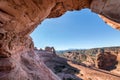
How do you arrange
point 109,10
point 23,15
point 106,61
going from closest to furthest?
point 109,10 < point 23,15 < point 106,61

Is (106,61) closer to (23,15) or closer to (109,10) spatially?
(109,10)

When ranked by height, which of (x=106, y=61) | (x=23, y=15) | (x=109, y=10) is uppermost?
(x=23, y=15)

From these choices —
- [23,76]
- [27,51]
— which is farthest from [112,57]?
[23,76]

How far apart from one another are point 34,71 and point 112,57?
3551 centimetres

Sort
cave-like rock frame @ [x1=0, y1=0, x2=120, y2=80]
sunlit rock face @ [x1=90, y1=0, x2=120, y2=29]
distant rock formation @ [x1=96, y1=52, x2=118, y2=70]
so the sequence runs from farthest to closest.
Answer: distant rock formation @ [x1=96, y1=52, x2=118, y2=70] < cave-like rock frame @ [x1=0, y1=0, x2=120, y2=80] < sunlit rock face @ [x1=90, y1=0, x2=120, y2=29]

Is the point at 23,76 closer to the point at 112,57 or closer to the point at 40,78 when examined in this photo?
the point at 40,78

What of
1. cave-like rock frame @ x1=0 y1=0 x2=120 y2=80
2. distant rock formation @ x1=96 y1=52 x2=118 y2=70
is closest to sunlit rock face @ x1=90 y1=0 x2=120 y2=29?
cave-like rock frame @ x1=0 y1=0 x2=120 y2=80

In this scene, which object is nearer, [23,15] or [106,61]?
[23,15]

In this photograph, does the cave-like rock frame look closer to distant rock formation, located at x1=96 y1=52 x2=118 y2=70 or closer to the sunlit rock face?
the sunlit rock face

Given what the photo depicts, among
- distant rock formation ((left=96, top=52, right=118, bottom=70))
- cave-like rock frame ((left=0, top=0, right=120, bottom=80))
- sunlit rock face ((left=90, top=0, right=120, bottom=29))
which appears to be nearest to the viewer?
sunlit rock face ((left=90, top=0, right=120, bottom=29))

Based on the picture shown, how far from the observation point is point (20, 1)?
9.45 meters

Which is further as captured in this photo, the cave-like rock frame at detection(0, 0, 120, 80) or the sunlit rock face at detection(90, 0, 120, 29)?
the cave-like rock frame at detection(0, 0, 120, 80)

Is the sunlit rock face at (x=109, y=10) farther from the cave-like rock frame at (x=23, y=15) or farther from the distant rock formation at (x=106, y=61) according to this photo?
the distant rock formation at (x=106, y=61)

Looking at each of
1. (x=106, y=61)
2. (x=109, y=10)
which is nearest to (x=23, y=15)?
(x=109, y=10)
